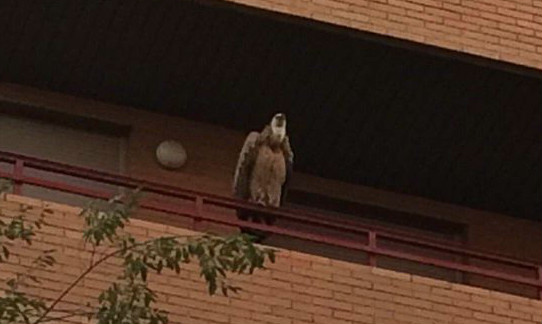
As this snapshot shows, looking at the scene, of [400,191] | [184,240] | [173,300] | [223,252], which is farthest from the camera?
[400,191]

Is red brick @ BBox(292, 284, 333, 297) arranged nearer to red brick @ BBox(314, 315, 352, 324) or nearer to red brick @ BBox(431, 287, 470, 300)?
red brick @ BBox(314, 315, 352, 324)

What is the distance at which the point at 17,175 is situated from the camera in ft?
48.0

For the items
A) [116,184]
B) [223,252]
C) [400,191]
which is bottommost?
[223,252]

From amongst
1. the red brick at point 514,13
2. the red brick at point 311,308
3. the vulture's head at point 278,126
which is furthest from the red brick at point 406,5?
the red brick at point 311,308

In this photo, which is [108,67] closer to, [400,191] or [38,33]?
[38,33]

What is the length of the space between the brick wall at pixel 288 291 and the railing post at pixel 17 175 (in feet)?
0.53

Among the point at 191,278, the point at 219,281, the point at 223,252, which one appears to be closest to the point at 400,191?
the point at 191,278

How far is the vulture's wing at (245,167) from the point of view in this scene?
15.8 meters

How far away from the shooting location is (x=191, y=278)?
14.4 meters

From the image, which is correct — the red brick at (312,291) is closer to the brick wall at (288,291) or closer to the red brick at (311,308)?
the brick wall at (288,291)

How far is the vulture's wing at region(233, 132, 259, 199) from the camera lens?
15828 millimetres

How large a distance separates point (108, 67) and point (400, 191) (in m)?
2.84

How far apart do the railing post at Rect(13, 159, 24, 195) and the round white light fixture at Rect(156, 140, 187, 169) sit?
2.18 metres

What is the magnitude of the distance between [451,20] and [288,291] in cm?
312
